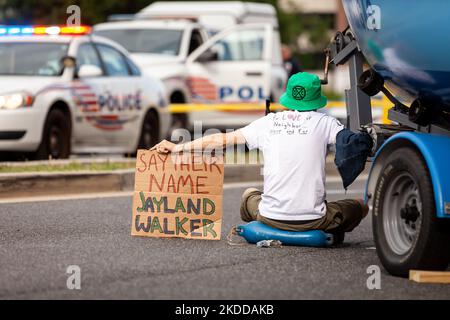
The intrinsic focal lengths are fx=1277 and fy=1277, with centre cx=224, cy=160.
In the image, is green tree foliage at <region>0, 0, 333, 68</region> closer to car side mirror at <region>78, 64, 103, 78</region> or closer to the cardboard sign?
car side mirror at <region>78, 64, 103, 78</region>

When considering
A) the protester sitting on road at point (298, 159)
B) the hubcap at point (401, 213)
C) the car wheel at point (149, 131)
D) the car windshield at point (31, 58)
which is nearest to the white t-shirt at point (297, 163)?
the protester sitting on road at point (298, 159)

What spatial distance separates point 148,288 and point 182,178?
2361 millimetres

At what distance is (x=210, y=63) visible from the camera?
67.5ft

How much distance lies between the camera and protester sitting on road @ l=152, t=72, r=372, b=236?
8461mm

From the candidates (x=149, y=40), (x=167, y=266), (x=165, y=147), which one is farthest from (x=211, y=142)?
(x=149, y=40)

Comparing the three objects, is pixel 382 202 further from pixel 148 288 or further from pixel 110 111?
pixel 110 111

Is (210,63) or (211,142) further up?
(210,63)

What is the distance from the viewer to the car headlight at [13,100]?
1370 cm

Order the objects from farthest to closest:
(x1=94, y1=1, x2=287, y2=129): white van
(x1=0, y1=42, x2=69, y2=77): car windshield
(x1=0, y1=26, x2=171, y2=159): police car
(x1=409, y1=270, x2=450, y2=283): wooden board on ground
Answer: (x1=94, y1=1, x2=287, y2=129): white van → (x1=0, y1=42, x2=69, y2=77): car windshield → (x1=0, y1=26, x2=171, y2=159): police car → (x1=409, y1=270, x2=450, y2=283): wooden board on ground

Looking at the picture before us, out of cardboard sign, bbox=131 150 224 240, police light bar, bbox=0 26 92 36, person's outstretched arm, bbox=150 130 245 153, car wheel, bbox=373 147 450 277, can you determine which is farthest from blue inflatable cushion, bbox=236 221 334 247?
police light bar, bbox=0 26 92 36

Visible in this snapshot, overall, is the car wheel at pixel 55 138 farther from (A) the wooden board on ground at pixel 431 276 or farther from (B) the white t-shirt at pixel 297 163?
(A) the wooden board on ground at pixel 431 276

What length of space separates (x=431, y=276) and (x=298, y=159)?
1667mm

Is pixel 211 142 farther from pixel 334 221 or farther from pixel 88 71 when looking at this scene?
pixel 88 71
